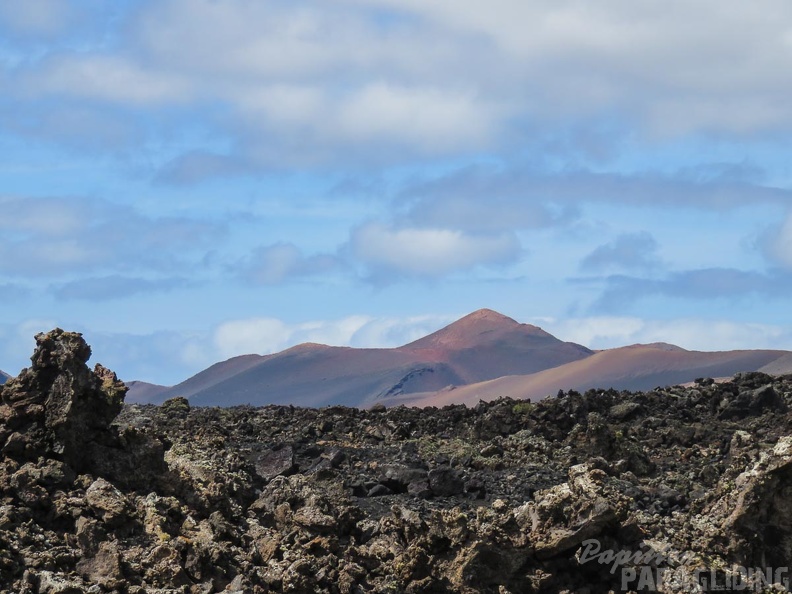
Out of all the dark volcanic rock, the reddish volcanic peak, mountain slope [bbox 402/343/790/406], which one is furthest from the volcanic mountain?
the dark volcanic rock

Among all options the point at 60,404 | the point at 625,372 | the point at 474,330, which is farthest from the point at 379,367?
the point at 60,404

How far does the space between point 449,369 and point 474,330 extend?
22.0 metres

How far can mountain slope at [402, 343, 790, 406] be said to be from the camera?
10556 cm

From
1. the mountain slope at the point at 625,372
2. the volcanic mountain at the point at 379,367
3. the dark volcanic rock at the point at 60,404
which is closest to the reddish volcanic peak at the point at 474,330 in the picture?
the volcanic mountain at the point at 379,367

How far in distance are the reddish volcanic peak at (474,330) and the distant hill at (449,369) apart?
0.42ft

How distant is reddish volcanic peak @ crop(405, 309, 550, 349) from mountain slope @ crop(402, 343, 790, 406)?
4863 cm

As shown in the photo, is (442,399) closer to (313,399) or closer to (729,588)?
(313,399)

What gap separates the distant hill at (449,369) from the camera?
110 metres

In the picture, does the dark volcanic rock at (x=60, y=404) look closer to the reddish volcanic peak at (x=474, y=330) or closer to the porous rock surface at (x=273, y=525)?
the porous rock surface at (x=273, y=525)

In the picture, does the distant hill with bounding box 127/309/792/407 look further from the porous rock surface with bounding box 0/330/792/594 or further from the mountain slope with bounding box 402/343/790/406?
the porous rock surface with bounding box 0/330/792/594

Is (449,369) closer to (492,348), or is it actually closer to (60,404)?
(492,348)

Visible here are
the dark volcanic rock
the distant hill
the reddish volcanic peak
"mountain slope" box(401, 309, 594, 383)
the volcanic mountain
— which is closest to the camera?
Result: the dark volcanic rock

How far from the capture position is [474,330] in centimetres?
17450

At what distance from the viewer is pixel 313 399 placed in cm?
14525
